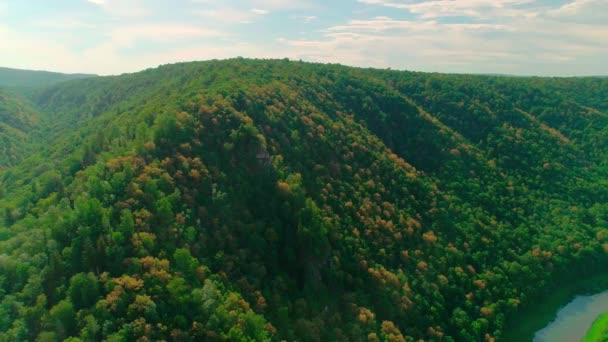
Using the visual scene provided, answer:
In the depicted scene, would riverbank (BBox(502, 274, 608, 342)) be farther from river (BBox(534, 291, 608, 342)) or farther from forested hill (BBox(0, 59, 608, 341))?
forested hill (BBox(0, 59, 608, 341))

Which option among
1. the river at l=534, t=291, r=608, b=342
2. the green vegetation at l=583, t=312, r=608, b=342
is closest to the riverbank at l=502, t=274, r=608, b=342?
the river at l=534, t=291, r=608, b=342

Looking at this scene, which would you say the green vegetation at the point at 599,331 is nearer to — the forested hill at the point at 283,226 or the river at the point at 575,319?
the river at the point at 575,319

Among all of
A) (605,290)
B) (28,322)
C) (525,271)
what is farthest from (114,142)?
(605,290)

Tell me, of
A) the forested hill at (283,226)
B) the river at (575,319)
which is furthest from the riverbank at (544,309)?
the forested hill at (283,226)

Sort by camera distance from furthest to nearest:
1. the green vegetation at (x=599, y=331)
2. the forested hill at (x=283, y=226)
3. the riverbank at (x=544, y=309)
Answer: the riverbank at (x=544, y=309), the green vegetation at (x=599, y=331), the forested hill at (x=283, y=226)

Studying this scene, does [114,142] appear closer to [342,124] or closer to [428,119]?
[342,124]
